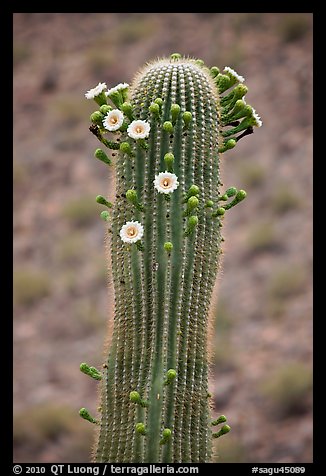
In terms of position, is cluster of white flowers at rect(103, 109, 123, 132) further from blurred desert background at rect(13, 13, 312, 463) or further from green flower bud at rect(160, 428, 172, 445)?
blurred desert background at rect(13, 13, 312, 463)

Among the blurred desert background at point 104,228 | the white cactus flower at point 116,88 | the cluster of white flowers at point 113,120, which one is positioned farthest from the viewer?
the blurred desert background at point 104,228

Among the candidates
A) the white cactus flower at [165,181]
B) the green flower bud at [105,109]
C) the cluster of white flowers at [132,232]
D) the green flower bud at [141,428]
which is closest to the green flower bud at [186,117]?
the white cactus flower at [165,181]

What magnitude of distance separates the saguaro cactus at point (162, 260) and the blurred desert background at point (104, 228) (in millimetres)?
3580

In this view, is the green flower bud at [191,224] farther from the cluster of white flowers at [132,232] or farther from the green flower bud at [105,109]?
the green flower bud at [105,109]

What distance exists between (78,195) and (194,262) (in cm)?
879

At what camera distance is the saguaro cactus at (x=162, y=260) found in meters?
3.48

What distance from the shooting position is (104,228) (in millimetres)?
11625

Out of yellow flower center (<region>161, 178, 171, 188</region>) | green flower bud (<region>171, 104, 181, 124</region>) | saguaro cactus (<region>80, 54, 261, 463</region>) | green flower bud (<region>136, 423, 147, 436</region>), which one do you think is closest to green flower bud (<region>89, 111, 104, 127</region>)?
saguaro cactus (<region>80, 54, 261, 463</region>)

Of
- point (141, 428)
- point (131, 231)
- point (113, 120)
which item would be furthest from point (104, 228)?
point (141, 428)

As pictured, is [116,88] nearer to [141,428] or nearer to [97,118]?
[97,118]

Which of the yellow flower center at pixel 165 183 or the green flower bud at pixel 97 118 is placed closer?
the yellow flower center at pixel 165 183

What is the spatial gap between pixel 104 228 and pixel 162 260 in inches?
323
